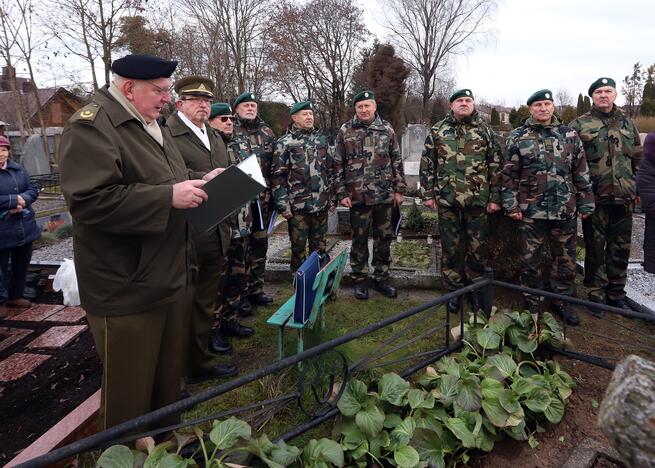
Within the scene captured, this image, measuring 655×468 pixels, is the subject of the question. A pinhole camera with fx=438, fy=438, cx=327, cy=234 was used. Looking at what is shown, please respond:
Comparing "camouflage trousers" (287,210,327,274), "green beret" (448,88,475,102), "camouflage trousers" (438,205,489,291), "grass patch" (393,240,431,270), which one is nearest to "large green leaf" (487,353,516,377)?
"camouflage trousers" (438,205,489,291)

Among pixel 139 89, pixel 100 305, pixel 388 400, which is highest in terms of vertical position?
pixel 139 89

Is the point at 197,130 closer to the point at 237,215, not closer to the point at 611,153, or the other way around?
the point at 237,215

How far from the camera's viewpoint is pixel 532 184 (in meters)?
3.90

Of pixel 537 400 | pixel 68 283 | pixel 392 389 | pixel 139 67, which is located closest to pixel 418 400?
pixel 392 389

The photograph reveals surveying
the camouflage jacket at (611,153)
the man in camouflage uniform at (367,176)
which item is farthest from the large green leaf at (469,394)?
the camouflage jacket at (611,153)

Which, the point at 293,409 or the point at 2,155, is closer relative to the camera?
the point at 293,409

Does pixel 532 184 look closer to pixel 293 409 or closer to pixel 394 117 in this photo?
pixel 293 409

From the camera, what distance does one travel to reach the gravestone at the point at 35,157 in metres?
16.5

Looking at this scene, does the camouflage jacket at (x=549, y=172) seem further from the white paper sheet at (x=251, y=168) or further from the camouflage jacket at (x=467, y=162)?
the white paper sheet at (x=251, y=168)

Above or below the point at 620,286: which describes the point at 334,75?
above

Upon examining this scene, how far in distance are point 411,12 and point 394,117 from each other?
40.7ft

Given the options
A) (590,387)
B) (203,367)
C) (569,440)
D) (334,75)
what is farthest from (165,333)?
(334,75)

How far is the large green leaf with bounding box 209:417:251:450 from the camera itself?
1855 millimetres

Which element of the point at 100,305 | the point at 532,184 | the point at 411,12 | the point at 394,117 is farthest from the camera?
the point at 411,12
